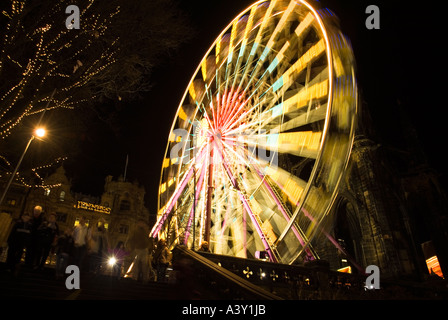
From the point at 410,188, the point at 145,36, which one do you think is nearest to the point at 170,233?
the point at 145,36

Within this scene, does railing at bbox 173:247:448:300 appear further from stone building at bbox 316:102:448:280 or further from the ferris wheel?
stone building at bbox 316:102:448:280

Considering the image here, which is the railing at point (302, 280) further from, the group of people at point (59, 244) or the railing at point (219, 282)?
the group of people at point (59, 244)

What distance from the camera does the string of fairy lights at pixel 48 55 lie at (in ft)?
36.6

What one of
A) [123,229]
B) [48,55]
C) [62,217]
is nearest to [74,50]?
[48,55]

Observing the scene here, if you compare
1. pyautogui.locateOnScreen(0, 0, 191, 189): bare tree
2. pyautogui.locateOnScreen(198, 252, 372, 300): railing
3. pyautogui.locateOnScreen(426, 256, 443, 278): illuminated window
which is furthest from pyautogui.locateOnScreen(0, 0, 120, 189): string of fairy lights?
pyautogui.locateOnScreen(426, 256, 443, 278): illuminated window

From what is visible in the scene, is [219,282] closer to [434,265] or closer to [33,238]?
[33,238]

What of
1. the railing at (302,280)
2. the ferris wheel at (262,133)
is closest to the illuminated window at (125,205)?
the ferris wheel at (262,133)

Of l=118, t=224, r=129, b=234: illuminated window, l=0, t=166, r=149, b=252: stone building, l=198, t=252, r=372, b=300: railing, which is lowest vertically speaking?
l=198, t=252, r=372, b=300: railing

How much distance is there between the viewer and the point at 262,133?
1530 centimetres

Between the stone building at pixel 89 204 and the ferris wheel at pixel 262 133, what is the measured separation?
107ft

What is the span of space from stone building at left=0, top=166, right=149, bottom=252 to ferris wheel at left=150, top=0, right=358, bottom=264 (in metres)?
32.6

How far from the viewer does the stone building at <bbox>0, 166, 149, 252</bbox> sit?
42.4m

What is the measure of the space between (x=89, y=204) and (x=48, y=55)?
136 ft

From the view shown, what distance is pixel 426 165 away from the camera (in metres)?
31.6
